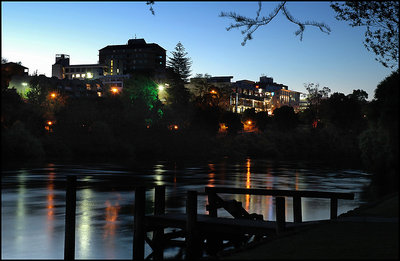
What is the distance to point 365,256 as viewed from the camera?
37.5ft

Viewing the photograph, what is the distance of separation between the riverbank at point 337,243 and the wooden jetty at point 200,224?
6.05ft

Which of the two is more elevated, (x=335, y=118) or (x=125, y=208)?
(x=335, y=118)

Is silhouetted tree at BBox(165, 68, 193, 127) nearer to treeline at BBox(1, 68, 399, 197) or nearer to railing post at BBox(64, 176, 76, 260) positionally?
treeline at BBox(1, 68, 399, 197)

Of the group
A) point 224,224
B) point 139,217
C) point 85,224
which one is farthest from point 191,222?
point 85,224

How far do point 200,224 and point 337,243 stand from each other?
20.1 ft

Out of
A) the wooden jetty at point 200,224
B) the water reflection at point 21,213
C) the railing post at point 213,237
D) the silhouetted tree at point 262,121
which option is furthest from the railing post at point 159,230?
the silhouetted tree at point 262,121

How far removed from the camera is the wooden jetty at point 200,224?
17453 millimetres

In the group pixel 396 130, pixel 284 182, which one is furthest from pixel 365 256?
pixel 284 182

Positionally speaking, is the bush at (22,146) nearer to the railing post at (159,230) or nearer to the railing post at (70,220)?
the railing post at (70,220)

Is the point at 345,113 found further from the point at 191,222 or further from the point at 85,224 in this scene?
the point at 191,222

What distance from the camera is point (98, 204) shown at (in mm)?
40562

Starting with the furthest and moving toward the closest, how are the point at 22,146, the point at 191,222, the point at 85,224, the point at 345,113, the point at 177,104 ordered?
the point at 345,113 < the point at 177,104 < the point at 22,146 < the point at 85,224 < the point at 191,222

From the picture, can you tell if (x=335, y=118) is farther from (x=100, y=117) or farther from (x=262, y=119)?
(x=100, y=117)

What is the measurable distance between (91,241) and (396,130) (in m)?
18.8
